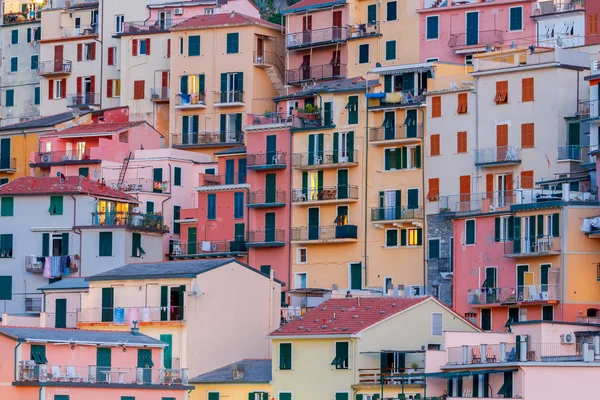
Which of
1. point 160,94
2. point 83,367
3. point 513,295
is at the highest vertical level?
point 160,94

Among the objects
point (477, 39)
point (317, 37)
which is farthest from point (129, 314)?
point (317, 37)

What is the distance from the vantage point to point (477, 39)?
352 feet

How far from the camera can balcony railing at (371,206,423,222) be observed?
9906 cm

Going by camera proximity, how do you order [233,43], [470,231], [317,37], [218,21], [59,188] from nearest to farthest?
[470,231] → [59,188] → [317,37] → [233,43] → [218,21]

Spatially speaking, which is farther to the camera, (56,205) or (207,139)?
(207,139)

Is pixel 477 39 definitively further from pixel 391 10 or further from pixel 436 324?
pixel 436 324

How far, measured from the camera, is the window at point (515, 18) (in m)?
107

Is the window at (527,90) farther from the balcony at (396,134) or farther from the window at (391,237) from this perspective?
the window at (391,237)

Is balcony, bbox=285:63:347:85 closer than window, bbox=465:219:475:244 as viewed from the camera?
No

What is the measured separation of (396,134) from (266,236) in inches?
382

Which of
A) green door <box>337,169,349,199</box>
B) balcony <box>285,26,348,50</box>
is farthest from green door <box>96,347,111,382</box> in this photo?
balcony <box>285,26,348,50</box>

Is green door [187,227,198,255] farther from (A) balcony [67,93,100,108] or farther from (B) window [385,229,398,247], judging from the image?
(A) balcony [67,93,100,108]

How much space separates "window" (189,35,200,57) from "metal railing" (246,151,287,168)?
42.5 feet

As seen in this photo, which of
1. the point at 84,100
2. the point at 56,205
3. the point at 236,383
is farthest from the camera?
the point at 84,100
